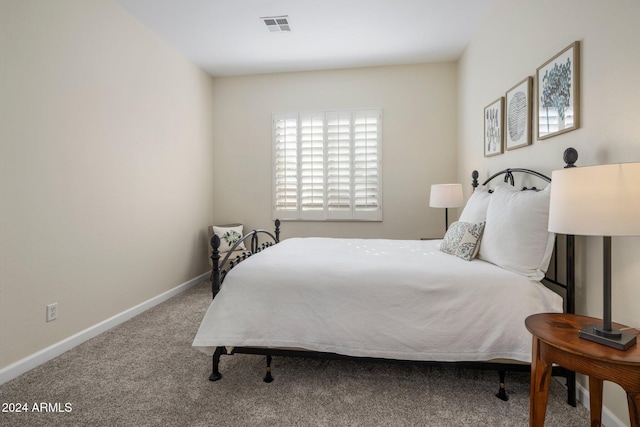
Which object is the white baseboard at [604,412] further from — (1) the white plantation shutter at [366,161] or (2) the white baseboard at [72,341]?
(2) the white baseboard at [72,341]

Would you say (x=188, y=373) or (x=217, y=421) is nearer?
(x=217, y=421)

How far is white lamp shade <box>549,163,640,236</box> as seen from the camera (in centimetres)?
113

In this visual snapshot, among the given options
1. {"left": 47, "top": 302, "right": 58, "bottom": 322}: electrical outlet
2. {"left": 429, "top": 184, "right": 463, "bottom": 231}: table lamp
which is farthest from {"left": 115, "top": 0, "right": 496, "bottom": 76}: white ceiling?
{"left": 47, "top": 302, "right": 58, "bottom": 322}: electrical outlet

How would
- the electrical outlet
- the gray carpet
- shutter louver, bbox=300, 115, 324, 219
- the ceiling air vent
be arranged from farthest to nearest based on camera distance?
shutter louver, bbox=300, 115, 324, 219, the ceiling air vent, the electrical outlet, the gray carpet

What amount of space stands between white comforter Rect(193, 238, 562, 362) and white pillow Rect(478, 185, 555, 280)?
76 millimetres

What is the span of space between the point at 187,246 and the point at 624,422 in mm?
4030

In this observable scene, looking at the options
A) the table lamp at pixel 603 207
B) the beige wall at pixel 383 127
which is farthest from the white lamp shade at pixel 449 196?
the table lamp at pixel 603 207

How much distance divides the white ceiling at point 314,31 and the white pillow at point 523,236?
2075 millimetres

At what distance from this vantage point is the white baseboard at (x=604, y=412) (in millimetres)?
1575

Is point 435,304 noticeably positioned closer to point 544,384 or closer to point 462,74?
point 544,384

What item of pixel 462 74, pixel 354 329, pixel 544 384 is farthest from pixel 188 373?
pixel 462 74

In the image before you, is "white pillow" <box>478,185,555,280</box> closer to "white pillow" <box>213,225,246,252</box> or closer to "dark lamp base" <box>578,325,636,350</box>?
"dark lamp base" <box>578,325,636,350</box>

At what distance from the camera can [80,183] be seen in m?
2.61

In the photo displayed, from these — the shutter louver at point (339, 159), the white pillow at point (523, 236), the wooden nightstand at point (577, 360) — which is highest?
the shutter louver at point (339, 159)
